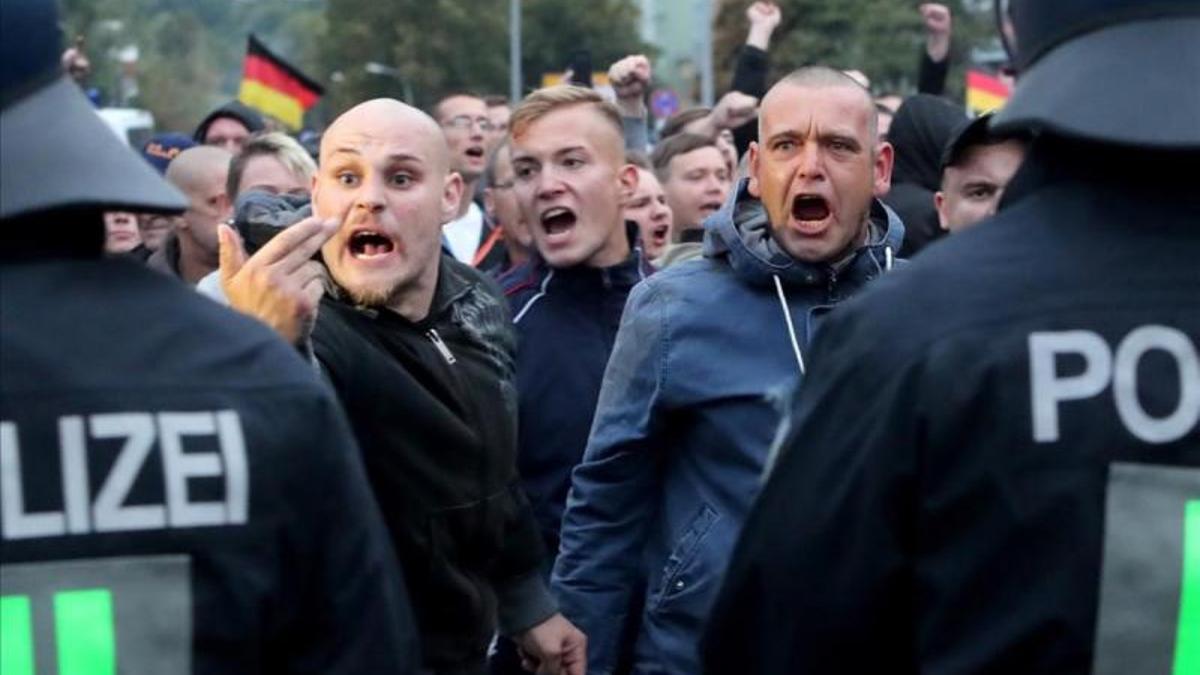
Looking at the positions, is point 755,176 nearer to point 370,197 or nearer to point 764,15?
point 370,197

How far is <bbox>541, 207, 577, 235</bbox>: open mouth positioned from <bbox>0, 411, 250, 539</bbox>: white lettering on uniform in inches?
170

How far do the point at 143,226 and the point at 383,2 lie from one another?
5679cm

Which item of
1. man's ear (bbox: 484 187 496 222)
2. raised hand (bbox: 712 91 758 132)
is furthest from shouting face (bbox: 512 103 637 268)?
raised hand (bbox: 712 91 758 132)

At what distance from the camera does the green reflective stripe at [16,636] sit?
2.99 m

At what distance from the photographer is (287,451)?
311cm

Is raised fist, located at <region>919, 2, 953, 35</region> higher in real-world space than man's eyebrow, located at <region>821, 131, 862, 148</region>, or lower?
lower

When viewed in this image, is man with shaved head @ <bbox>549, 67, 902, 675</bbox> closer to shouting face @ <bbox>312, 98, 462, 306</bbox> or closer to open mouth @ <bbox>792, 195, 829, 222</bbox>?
open mouth @ <bbox>792, 195, 829, 222</bbox>

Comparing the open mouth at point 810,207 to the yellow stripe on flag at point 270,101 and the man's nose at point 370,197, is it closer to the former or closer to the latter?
the man's nose at point 370,197

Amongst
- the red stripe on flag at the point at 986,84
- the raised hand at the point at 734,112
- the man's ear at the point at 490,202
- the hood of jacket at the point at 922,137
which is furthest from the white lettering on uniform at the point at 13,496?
the red stripe on flag at the point at 986,84

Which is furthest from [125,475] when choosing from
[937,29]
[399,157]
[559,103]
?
[937,29]

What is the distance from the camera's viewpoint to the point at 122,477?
3.00 m

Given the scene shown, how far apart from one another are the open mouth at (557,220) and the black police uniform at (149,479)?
419 cm

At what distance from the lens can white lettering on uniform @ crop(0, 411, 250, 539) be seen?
2.99 metres

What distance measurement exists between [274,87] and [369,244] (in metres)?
10.8
